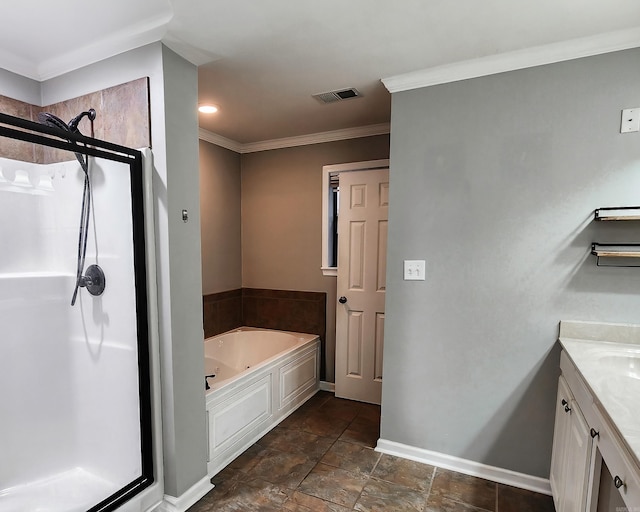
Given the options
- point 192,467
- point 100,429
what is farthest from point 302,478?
point 100,429

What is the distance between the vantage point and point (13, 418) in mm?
1788

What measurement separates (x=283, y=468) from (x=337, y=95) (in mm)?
2431

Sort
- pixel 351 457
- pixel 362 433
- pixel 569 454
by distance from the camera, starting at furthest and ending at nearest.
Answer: pixel 362 433 → pixel 351 457 → pixel 569 454

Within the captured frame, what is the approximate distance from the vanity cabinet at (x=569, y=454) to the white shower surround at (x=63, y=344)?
197cm

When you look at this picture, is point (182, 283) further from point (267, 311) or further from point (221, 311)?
point (267, 311)

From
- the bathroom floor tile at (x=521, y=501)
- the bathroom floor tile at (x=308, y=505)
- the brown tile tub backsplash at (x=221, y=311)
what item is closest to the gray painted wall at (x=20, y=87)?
the brown tile tub backsplash at (x=221, y=311)

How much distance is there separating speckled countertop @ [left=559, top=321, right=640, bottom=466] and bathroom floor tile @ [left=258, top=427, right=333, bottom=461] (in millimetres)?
1607

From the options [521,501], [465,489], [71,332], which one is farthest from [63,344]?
[521,501]

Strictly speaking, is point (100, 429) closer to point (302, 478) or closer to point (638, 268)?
point (302, 478)

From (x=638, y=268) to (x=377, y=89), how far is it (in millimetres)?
1741

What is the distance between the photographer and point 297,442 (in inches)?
94.7

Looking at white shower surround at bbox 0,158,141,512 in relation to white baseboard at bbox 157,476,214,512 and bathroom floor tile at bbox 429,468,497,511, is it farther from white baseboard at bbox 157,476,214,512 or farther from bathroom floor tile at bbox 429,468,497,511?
bathroom floor tile at bbox 429,468,497,511

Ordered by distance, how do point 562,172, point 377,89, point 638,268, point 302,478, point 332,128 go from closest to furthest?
1. point 638,268
2. point 562,172
3. point 302,478
4. point 377,89
5. point 332,128

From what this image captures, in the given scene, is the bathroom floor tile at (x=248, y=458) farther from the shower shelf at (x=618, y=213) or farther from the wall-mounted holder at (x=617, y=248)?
the shower shelf at (x=618, y=213)
